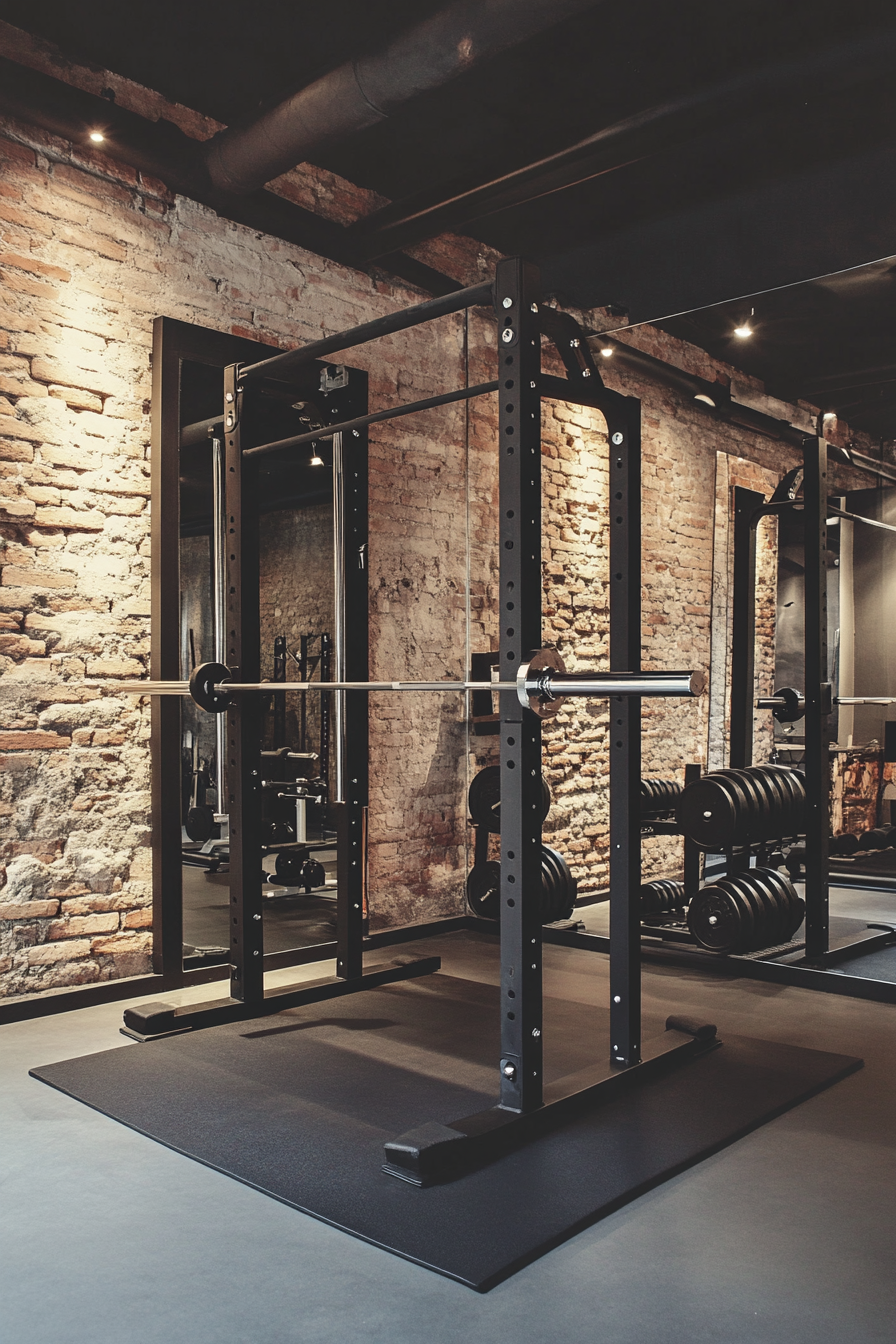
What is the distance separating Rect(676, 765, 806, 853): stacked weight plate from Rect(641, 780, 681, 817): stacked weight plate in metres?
0.75

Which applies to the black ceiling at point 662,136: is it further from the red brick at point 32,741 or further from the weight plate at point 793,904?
the red brick at point 32,741

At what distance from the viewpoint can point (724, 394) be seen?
5309mm

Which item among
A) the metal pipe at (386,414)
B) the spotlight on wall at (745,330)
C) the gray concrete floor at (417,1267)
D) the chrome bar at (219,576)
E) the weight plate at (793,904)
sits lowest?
the gray concrete floor at (417,1267)

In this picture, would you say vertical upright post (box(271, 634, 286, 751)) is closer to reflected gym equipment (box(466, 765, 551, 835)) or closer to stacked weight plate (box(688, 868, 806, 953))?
reflected gym equipment (box(466, 765, 551, 835))

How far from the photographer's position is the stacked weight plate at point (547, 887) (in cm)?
501

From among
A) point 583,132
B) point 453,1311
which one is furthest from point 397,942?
point 583,132

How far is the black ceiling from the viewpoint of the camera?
153 inches

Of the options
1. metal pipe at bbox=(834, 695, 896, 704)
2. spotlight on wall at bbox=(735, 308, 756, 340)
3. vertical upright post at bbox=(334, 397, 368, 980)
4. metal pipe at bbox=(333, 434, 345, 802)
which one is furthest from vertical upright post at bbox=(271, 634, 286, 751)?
spotlight on wall at bbox=(735, 308, 756, 340)

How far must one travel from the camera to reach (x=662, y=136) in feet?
13.7

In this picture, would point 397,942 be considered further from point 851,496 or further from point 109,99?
point 109,99

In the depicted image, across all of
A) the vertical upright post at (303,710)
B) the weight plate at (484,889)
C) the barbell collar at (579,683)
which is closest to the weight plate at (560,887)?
the weight plate at (484,889)

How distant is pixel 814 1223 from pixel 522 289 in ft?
8.12

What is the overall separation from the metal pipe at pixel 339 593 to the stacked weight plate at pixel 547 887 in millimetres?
1141

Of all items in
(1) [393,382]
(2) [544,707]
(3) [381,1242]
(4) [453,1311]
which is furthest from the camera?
(1) [393,382]
